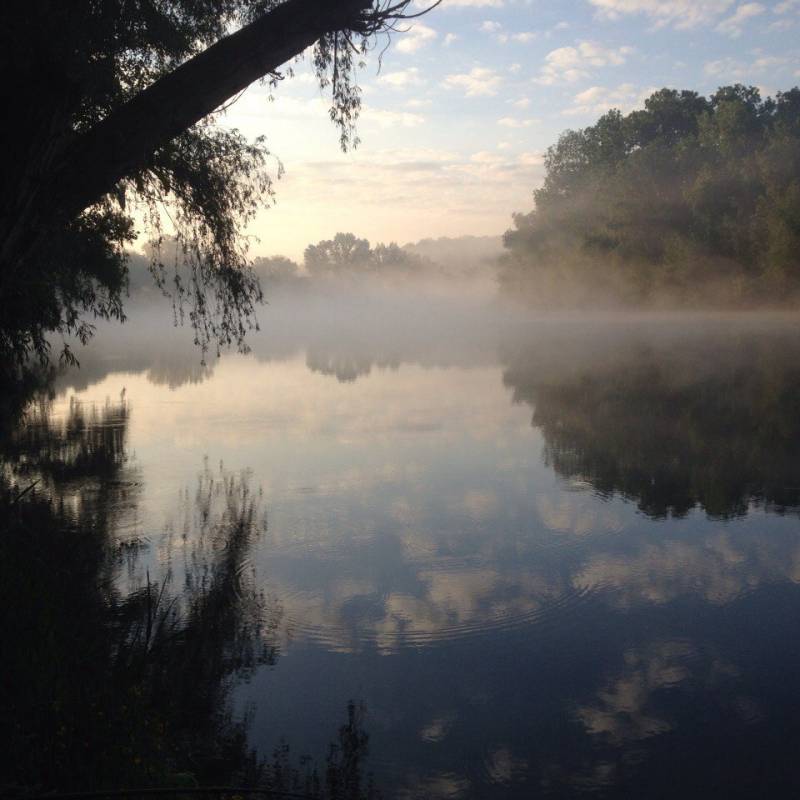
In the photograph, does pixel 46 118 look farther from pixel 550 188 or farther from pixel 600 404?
pixel 550 188

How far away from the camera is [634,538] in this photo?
9055mm

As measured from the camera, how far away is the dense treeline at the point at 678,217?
2418 inches

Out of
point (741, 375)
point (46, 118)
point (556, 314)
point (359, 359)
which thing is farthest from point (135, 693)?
point (556, 314)

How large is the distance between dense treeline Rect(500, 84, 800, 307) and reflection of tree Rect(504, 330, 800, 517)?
35.1 meters

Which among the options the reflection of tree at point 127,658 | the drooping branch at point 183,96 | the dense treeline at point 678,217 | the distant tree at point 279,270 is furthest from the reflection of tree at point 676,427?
the distant tree at point 279,270

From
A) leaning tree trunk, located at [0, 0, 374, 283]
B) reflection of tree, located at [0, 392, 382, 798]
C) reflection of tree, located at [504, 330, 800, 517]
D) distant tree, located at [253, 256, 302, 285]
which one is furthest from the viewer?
distant tree, located at [253, 256, 302, 285]

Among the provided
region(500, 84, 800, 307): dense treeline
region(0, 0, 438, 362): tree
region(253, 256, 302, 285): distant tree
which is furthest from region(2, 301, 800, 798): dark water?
region(253, 256, 302, 285): distant tree

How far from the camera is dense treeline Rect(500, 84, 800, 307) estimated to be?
61.4 metres

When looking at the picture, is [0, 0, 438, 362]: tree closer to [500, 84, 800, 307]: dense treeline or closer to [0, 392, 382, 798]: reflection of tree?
[0, 392, 382, 798]: reflection of tree

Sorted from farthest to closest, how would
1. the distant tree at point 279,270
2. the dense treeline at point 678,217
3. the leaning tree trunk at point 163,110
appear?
the distant tree at point 279,270 < the dense treeline at point 678,217 < the leaning tree trunk at point 163,110

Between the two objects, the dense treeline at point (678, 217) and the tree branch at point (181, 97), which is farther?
the dense treeline at point (678, 217)

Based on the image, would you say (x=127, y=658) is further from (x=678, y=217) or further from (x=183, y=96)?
(x=678, y=217)

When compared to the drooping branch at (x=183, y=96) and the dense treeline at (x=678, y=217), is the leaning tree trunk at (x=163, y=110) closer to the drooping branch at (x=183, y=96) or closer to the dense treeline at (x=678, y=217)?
the drooping branch at (x=183, y=96)

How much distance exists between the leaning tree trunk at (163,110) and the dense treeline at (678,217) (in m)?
56.9
